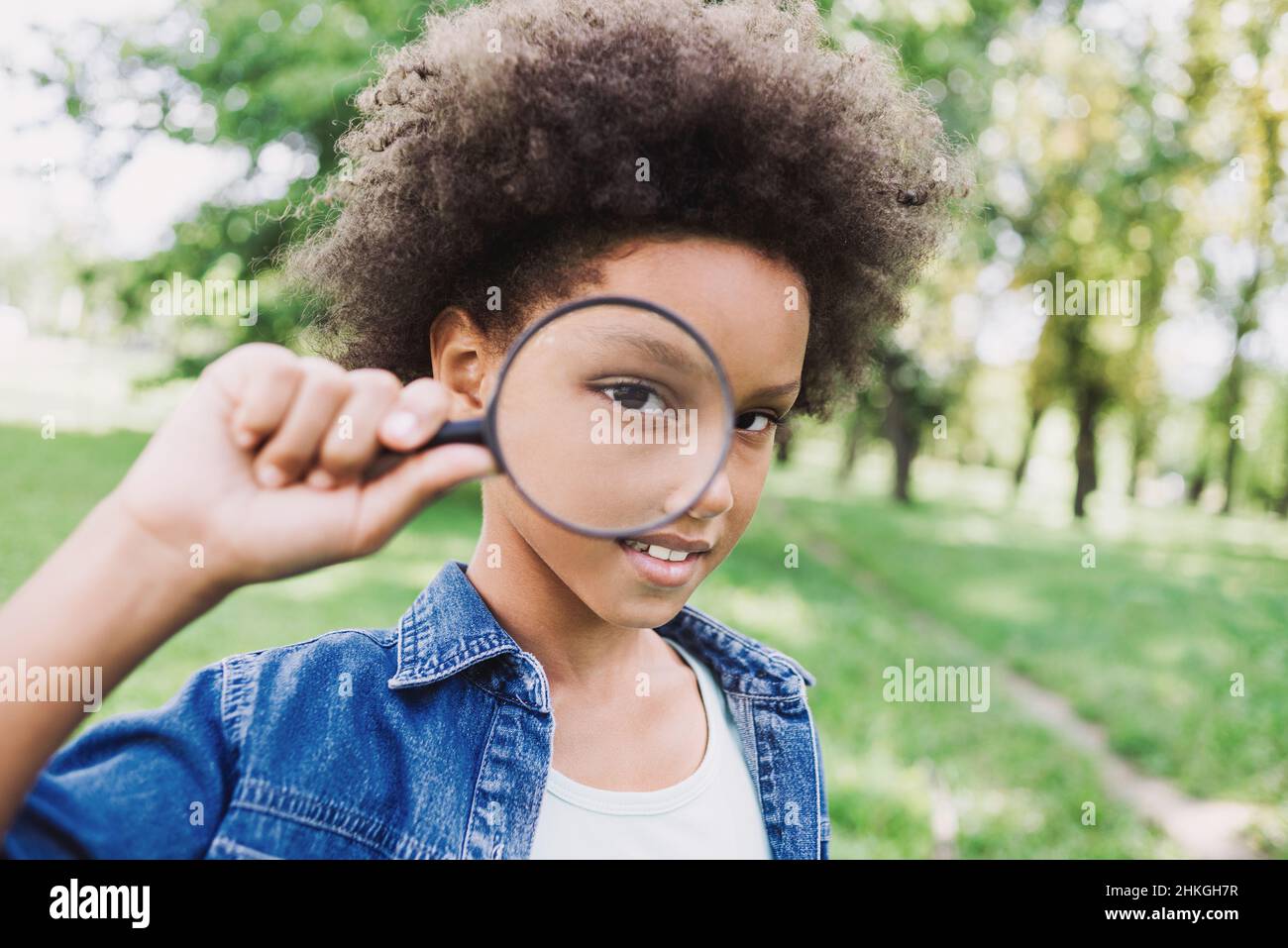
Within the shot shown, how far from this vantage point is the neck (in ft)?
6.63

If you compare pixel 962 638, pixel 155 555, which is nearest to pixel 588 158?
pixel 155 555

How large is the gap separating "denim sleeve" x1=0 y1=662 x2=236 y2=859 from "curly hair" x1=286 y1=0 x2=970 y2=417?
37.1 inches

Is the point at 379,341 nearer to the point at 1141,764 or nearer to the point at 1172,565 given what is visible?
the point at 1141,764

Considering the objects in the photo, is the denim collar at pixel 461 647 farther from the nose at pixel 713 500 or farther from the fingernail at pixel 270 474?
the fingernail at pixel 270 474

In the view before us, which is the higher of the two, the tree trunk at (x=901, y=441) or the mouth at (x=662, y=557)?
the tree trunk at (x=901, y=441)

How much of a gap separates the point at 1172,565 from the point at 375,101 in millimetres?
18229

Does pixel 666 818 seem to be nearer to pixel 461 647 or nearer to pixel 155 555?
pixel 461 647

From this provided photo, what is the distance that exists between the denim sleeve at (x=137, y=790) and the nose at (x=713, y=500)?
0.87 meters

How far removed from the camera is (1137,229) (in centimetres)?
2100

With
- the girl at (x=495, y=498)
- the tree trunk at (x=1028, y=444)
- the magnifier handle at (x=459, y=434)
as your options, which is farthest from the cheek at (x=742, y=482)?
the tree trunk at (x=1028, y=444)

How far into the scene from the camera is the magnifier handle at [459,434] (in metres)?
1.40

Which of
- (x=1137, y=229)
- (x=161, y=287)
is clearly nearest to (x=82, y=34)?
(x=161, y=287)

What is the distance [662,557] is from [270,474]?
78 centimetres

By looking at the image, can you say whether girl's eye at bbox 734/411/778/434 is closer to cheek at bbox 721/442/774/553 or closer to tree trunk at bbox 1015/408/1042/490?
cheek at bbox 721/442/774/553
